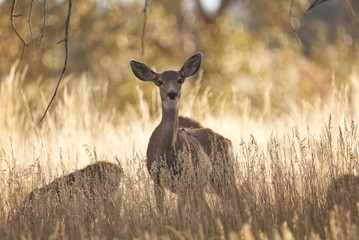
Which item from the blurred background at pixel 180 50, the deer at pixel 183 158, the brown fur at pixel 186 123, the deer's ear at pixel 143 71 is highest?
the blurred background at pixel 180 50

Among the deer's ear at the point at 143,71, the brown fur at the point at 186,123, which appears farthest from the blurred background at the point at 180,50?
the deer's ear at the point at 143,71

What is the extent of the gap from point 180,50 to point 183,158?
13.1m

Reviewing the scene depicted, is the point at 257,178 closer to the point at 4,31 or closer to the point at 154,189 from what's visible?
the point at 154,189

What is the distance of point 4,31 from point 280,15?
8727 millimetres

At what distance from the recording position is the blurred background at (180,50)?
17953 millimetres

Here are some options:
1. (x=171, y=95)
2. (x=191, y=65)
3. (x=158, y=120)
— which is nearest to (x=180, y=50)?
(x=158, y=120)

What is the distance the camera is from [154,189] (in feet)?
25.0

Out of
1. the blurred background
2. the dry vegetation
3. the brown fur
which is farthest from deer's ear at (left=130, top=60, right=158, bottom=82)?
the blurred background

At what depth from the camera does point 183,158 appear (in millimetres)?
7473

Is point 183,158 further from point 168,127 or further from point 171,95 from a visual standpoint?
point 171,95

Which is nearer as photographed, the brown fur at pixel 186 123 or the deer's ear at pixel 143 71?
the deer's ear at pixel 143 71

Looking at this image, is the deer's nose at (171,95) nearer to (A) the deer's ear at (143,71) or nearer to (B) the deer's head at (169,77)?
(B) the deer's head at (169,77)

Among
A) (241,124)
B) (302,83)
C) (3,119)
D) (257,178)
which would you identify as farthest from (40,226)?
(302,83)

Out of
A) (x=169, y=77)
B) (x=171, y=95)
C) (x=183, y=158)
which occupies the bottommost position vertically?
(x=183, y=158)
